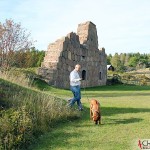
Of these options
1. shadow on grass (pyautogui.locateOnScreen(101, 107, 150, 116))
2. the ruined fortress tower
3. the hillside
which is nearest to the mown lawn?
the hillside

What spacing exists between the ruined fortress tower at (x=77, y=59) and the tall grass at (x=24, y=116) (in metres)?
16.8

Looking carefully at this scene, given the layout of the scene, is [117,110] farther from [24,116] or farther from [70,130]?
[24,116]

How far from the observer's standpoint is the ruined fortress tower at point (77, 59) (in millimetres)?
31219

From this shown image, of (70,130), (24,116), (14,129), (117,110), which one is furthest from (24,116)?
(117,110)

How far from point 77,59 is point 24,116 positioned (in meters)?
25.2

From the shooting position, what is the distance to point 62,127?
11047 mm

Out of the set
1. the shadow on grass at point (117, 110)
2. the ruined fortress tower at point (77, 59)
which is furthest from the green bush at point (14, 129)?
the ruined fortress tower at point (77, 59)

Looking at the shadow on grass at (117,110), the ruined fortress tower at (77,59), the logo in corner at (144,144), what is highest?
the ruined fortress tower at (77,59)

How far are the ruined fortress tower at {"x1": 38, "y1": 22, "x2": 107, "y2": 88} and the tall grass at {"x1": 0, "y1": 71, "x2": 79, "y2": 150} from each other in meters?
16.8

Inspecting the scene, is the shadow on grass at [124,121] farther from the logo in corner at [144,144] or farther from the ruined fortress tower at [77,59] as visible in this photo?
the ruined fortress tower at [77,59]

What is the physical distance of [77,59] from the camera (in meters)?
34.7

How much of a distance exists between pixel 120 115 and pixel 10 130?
529cm

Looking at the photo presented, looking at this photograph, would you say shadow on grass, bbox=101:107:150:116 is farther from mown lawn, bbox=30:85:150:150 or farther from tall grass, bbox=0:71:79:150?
tall grass, bbox=0:71:79:150

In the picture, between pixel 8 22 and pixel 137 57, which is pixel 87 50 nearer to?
pixel 8 22
